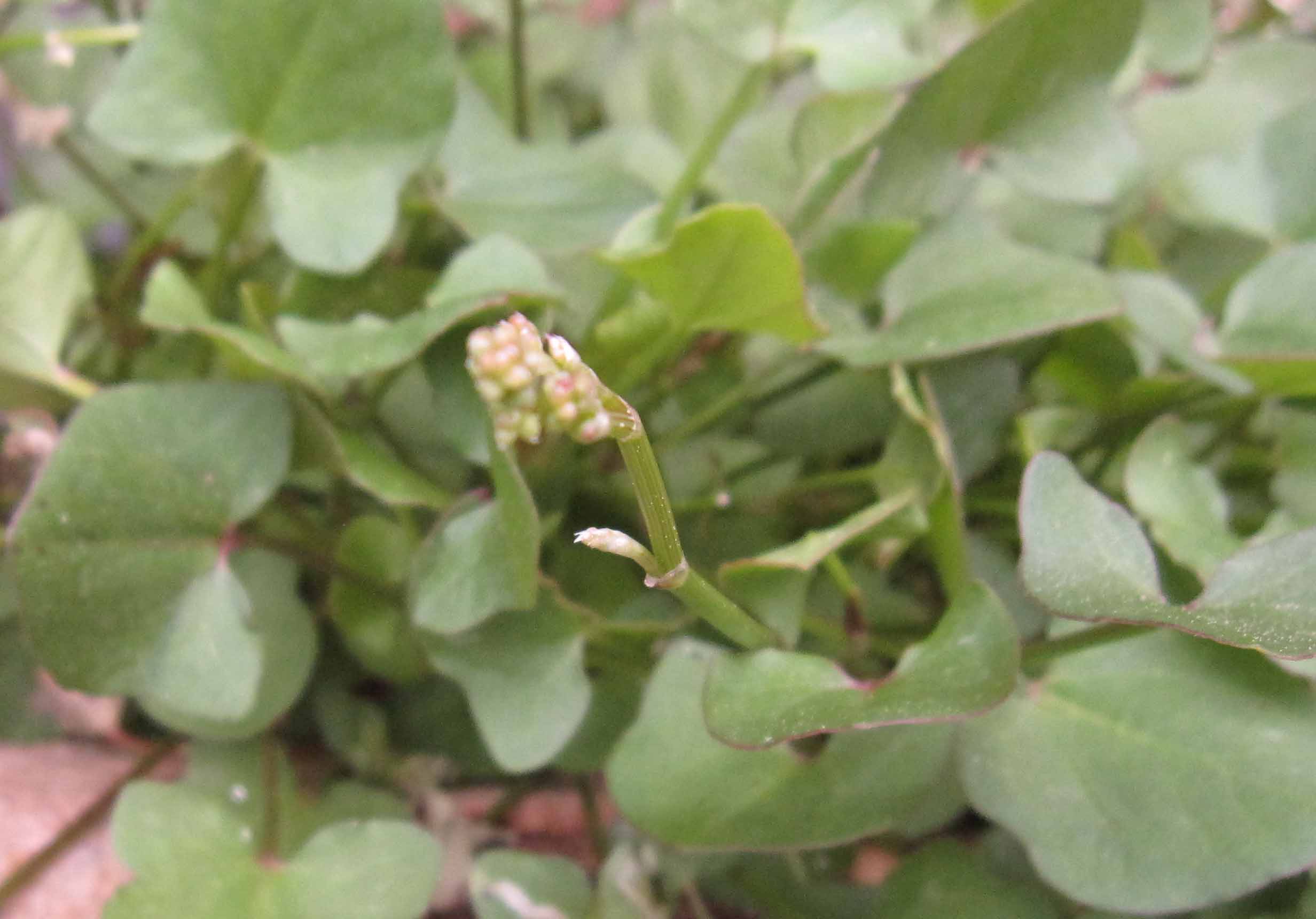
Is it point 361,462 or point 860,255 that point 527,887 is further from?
point 860,255

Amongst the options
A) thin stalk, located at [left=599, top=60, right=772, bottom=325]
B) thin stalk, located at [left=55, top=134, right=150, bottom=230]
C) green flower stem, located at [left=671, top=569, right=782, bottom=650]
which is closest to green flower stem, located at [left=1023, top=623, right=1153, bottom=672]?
green flower stem, located at [left=671, top=569, right=782, bottom=650]

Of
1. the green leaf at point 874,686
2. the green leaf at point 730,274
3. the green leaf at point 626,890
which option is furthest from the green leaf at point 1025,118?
the green leaf at point 626,890

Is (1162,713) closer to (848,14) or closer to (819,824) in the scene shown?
(819,824)

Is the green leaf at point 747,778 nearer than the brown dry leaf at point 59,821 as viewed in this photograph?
Yes

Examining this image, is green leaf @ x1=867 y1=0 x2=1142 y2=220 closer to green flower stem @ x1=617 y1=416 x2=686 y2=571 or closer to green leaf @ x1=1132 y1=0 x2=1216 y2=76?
green leaf @ x1=1132 y1=0 x2=1216 y2=76

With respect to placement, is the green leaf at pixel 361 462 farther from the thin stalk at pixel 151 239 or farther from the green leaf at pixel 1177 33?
the green leaf at pixel 1177 33

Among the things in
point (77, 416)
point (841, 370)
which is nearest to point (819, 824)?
point (841, 370)
